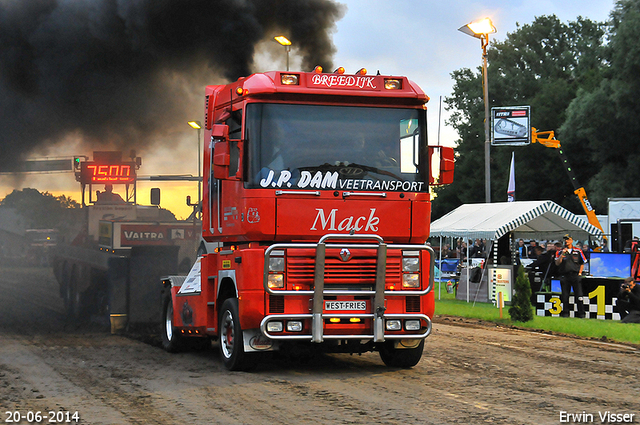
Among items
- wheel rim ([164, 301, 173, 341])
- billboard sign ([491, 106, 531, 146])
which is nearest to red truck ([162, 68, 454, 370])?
wheel rim ([164, 301, 173, 341])

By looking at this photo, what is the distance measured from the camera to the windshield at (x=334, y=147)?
923 centimetres

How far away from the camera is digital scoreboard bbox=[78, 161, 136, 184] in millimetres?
18734

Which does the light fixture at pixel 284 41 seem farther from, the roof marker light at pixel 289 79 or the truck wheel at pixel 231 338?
the truck wheel at pixel 231 338

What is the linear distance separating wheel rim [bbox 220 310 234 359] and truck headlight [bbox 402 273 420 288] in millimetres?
2138

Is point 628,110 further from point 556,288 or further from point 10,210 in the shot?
point 10,210

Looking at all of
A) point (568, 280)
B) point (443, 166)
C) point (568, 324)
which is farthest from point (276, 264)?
point (568, 280)

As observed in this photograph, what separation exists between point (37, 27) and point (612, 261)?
48.2 ft

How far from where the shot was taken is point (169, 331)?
39.6ft

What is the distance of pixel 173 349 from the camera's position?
11852 millimetres

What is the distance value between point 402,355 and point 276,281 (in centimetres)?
210

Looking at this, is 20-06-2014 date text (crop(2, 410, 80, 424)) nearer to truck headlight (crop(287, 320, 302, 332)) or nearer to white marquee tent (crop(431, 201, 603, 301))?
truck headlight (crop(287, 320, 302, 332))

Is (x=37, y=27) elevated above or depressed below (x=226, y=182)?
above

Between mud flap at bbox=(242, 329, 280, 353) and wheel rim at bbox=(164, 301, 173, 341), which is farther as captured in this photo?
wheel rim at bbox=(164, 301, 173, 341)

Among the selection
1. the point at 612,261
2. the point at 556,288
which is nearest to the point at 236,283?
the point at 556,288
